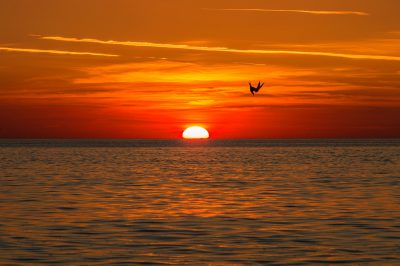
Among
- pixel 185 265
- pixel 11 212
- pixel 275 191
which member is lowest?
pixel 185 265

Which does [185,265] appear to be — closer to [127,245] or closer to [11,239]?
[127,245]

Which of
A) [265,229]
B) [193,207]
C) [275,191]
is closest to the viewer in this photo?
[265,229]

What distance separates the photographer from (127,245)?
2592 centimetres

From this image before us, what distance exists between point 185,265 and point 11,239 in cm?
757

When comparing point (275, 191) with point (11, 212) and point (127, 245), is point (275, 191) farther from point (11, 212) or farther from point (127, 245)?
point (127, 245)

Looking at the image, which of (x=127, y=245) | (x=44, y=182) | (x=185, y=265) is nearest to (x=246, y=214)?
(x=127, y=245)

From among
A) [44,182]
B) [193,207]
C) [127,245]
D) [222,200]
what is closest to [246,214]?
[193,207]

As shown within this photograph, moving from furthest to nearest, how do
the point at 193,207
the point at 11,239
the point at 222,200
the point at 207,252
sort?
the point at 222,200 < the point at 193,207 < the point at 11,239 < the point at 207,252

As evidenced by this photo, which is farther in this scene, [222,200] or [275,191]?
[275,191]

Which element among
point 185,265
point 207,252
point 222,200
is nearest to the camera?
point 185,265

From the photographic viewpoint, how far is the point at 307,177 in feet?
208

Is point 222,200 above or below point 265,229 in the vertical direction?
above

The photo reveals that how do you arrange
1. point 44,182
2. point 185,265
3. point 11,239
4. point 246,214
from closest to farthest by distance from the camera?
point 185,265 → point 11,239 → point 246,214 → point 44,182

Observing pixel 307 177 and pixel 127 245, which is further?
pixel 307 177
